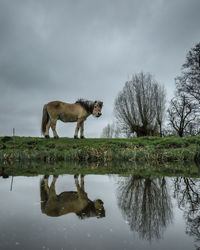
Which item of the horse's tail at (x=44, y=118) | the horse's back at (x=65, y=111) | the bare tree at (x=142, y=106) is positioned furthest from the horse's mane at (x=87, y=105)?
the bare tree at (x=142, y=106)

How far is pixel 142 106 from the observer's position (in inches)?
695

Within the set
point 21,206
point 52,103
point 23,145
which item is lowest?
point 21,206

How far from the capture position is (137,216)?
137cm

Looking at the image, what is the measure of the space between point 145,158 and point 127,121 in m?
11.2

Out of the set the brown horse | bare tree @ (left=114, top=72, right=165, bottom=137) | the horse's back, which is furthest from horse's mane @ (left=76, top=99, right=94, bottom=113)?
bare tree @ (left=114, top=72, right=165, bottom=137)

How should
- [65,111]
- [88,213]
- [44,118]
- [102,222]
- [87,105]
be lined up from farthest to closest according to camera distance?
[87,105], [44,118], [65,111], [88,213], [102,222]

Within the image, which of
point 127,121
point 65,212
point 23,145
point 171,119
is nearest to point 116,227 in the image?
point 65,212

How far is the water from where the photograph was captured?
3.19ft

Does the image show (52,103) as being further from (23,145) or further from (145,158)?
(145,158)

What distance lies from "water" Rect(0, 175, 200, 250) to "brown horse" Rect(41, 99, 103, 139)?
882cm

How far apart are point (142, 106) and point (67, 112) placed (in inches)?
363

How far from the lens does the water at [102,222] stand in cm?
97

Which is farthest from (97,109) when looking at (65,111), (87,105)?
(65,111)

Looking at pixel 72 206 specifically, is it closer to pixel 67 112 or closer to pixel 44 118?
pixel 67 112
